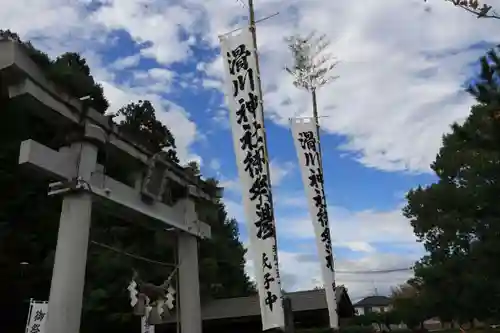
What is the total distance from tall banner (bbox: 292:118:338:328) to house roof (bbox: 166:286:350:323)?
6.67 m

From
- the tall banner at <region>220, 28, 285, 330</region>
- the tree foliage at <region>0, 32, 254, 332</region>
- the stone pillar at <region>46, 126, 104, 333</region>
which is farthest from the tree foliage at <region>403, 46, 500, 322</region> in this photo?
the stone pillar at <region>46, 126, 104, 333</region>

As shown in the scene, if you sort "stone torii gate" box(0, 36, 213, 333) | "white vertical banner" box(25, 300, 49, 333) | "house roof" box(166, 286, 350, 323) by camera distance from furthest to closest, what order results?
"house roof" box(166, 286, 350, 323) → "white vertical banner" box(25, 300, 49, 333) → "stone torii gate" box(0, 36, 213, 333)

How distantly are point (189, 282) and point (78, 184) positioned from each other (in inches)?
99.6

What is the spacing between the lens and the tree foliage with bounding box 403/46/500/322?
13146 mm

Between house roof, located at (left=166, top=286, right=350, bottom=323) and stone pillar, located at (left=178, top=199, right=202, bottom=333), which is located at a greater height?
house roof, located at (left=166, top=286, right=350, bottom=323)

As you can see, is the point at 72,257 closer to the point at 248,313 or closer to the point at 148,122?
the point at 248,313

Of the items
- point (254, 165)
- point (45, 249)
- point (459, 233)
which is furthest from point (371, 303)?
point (254, 165)

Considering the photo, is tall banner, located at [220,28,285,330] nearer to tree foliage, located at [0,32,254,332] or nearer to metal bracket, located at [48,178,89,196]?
metal bracket, located at [48,178,89,196]

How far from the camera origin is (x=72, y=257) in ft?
18.6

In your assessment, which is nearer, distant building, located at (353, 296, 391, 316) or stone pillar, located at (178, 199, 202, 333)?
stone pillar, located at (178, 199, 202, 333)

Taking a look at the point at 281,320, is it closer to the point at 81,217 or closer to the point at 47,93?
the point at 81,217

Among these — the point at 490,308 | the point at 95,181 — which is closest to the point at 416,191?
the point at 490,308

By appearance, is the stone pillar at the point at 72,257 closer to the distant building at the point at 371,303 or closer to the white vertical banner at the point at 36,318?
the white vertical banner at the point at 36,318

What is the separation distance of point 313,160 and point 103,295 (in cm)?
850
